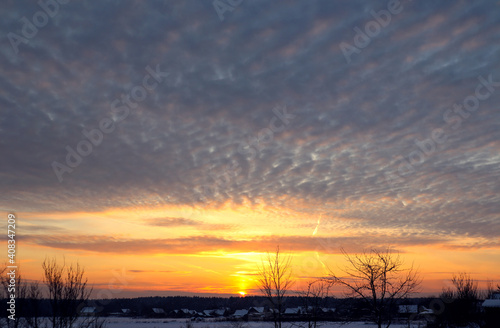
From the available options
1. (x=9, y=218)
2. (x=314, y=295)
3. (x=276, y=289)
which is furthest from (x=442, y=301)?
A: (x=9, y=218)

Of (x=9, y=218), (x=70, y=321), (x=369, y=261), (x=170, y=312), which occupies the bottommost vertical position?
(x=170, y=312)

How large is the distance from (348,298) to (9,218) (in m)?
15.2

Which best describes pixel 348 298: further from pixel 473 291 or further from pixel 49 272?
pixel 473 291

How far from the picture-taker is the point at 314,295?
24.0 meters

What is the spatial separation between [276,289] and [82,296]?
9.90 meters

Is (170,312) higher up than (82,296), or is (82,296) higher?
(82,296)

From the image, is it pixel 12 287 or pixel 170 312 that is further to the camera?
pixel 170 312

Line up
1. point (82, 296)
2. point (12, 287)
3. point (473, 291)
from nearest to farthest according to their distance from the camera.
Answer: point (82, 296), point (12, 287), point (473, 291)

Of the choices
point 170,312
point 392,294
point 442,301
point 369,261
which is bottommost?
point 170,312

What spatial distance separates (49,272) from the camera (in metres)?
19.2

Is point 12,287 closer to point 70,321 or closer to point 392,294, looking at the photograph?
point 70,321

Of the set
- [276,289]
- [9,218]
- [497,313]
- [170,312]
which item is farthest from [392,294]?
[170,312]

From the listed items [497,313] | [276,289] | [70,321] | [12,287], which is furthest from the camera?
[497,313]

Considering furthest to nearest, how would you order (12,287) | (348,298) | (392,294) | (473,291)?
(473,291) → (12,287) → (348,298) → (392,294)
